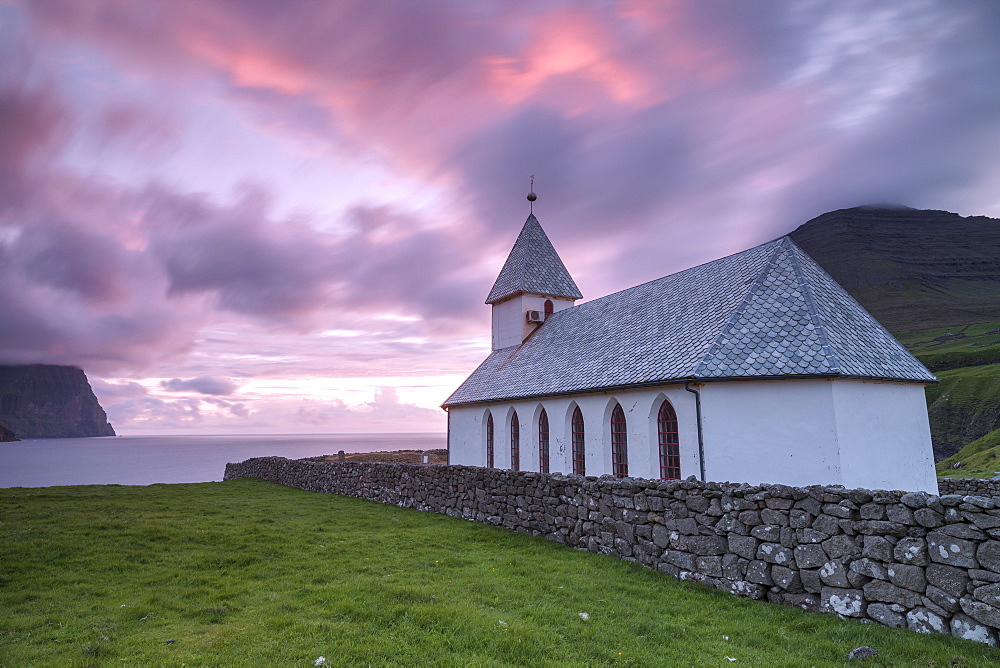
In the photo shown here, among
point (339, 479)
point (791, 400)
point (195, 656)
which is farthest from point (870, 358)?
point (339, 479)

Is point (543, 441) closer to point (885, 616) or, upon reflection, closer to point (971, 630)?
point (885, 616)

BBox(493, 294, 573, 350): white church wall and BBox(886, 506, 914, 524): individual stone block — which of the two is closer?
BBox(886, 506, 914, 524): individual stone block

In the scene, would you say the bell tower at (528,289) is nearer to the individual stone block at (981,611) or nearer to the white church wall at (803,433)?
the white church wall at (803,433)

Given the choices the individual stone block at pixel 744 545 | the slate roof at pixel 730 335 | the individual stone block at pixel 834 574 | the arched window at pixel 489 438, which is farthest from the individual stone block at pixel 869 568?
the arched window at pixel 489 438

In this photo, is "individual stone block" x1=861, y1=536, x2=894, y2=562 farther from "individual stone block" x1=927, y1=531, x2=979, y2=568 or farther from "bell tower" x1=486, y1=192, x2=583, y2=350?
"bell tower" x1=486, y1=192, x2=583, y2=350

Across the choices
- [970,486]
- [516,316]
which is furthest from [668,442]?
[516,316]

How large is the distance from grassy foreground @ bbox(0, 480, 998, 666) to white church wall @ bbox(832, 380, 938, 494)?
8.17 metres

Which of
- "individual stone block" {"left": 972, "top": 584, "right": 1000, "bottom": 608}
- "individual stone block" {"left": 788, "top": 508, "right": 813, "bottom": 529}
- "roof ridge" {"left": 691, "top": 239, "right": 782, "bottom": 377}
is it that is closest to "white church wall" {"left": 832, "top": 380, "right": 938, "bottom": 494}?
"roof ridge" {"left": 691, "top": 239, "right": 782, "bottom": 377}

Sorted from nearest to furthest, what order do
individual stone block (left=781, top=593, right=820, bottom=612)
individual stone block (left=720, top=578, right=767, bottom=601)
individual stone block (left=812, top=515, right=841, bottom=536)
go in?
individual stone block (left=812, top=515, right=841, bottom=536) → individual stone block (left=781, top=593, right=820, bottom=612) → individual stone block (left=720, top=578, right=767, bottom=601)

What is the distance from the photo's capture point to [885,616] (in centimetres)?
714

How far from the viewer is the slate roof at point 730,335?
15570mm

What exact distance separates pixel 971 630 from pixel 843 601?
4.54 ft

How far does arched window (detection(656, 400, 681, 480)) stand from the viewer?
17.4 meters

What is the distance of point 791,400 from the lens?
15047 mm
